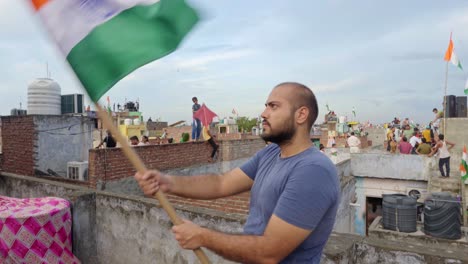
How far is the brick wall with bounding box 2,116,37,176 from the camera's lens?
839cm

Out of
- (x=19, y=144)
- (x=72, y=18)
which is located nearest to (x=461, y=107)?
(x=19, y=144)

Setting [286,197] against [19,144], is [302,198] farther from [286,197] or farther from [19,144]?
[19,144]

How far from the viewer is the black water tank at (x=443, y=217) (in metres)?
9.59

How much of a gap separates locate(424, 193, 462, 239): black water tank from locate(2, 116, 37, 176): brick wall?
1046 centimetres

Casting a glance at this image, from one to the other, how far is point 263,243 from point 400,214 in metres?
9.72

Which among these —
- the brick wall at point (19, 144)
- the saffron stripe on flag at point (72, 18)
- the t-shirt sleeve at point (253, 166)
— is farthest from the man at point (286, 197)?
the brick wall at point (19, 144)

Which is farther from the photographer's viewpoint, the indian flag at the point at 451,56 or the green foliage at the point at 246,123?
the green foliage at the point at 246,123

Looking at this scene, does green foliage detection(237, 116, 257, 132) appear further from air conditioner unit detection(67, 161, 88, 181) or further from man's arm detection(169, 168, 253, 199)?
man's arm detection(169, 168, 253, 199)

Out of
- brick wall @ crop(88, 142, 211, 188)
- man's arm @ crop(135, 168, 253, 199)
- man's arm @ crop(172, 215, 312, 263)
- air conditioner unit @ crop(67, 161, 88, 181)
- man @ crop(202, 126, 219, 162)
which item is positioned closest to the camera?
man's arm @ crop(172, 215, 312, 263)

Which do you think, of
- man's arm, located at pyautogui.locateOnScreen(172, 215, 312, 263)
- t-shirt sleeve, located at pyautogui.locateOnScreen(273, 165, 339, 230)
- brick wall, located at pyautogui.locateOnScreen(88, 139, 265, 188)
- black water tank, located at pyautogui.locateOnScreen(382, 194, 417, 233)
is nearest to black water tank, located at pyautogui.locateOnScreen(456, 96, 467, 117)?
black water tank, located at pyautogui.locateOnScreen(382, 194, 417, 233)

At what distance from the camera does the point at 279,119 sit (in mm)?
1874

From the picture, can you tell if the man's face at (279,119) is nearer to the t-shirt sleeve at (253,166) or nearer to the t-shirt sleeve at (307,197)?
the t-shirt sleeve at (307,197)

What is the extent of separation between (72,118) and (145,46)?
816 cm

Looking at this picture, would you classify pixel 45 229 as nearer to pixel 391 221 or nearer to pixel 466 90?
pixel 391 221
